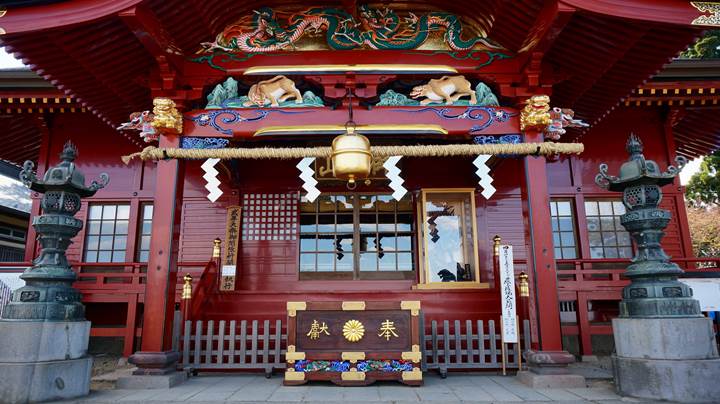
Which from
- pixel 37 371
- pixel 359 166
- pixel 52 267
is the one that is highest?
pixel 359 166

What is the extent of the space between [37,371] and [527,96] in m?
6.99

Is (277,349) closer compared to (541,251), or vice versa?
(541,251)

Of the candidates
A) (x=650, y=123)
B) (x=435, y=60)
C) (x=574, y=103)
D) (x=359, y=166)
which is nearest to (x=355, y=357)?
(x=359, y=166)

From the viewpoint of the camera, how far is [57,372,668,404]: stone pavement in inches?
187

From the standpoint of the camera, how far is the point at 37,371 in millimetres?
4629

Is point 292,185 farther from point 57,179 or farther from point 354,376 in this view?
point 354,376

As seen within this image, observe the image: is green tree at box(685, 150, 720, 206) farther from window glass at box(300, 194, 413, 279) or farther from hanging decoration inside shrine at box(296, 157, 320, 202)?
hanging decoration inside shrine at box(296, 157, 320, 202)

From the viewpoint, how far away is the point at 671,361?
4613 millimetres

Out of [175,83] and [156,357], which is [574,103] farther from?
[156,357]

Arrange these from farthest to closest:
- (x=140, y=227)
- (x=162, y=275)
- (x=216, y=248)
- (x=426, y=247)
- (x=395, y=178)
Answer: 1. (x=140, y=227)
2. (x=426, y=247)
3. (x=216, y=248)
4. (x=395, y=178)
5. (x=162, y=275)

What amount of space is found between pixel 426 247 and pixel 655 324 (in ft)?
15.3

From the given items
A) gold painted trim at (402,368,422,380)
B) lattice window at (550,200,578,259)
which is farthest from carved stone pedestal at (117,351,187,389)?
lattice window at (550,200,578,259)

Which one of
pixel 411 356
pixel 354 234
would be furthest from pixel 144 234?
pixel 411 356

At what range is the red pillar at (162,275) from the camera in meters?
5.61
